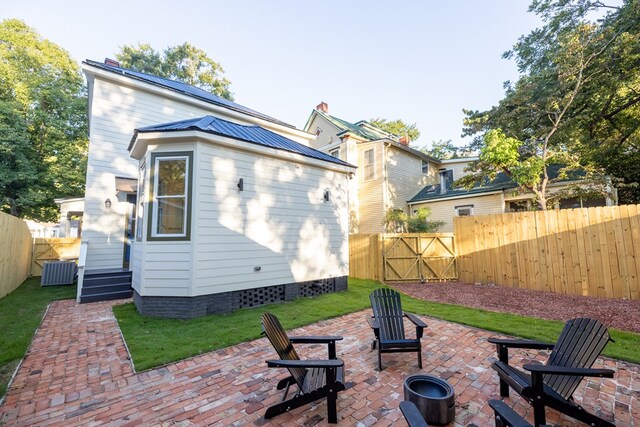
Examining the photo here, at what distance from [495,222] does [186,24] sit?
49.6 ft

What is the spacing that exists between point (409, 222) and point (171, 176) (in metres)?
11.9

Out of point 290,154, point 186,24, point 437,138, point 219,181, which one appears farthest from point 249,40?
point 437,138

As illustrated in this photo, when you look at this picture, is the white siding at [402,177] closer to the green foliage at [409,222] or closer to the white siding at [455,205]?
the green foliage at [409,222]

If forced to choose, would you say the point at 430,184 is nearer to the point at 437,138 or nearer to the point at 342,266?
the point at 342,266

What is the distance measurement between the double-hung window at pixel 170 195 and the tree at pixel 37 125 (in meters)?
16.6

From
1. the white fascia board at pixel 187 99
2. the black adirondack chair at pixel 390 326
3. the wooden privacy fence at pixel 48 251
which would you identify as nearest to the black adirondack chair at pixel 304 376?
the black adirondack chair at pixel 390 326

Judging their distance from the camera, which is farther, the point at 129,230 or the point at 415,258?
the point at 415,258

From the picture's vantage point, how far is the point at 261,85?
Answer: 1716cm

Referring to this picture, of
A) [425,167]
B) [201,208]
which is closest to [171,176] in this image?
[201,208]

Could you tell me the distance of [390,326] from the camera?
421 cm

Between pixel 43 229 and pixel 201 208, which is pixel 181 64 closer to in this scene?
pixel 43 229

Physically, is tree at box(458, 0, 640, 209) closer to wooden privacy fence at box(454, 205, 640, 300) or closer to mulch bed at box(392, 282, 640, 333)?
wooden privacy fence at box(454, 205, 640, 300)

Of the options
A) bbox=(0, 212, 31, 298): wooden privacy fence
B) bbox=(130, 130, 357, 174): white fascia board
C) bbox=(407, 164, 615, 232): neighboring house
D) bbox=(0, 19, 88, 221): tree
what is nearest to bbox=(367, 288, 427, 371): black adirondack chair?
bbox=(130, 130, 357, 174): white fascia board

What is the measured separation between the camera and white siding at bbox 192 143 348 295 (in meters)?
6.23
